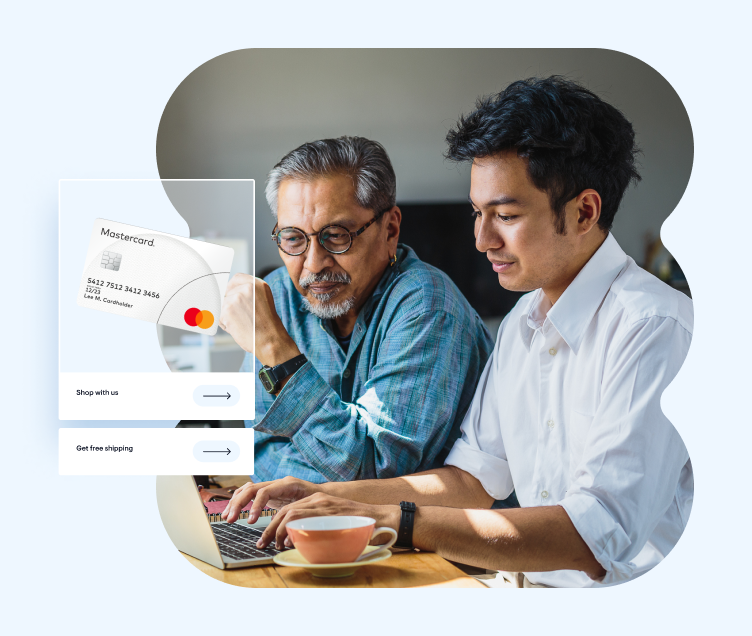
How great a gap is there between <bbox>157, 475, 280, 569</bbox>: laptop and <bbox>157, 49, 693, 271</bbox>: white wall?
57 centimetres

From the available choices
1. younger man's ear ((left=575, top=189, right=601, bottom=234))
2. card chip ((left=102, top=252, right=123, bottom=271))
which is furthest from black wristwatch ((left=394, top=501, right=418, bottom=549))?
card chip ((left=102, top=252, right=123, bottom=271))

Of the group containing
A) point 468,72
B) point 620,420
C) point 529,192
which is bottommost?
point 620,420

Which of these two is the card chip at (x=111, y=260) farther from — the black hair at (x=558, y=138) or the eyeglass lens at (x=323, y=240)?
the black hair at (x=558, y=138)

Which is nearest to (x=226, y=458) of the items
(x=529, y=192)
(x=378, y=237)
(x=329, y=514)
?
(x=329, y=514)

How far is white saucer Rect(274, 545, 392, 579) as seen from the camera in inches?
64.7

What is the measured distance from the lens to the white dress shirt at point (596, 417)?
1590 millimetres

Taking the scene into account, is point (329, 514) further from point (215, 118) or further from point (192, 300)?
point (215, 118)

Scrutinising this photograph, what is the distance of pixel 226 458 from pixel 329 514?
29 cm

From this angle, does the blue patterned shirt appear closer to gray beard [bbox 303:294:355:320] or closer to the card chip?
gray beard [bbox 303:294:355:320]

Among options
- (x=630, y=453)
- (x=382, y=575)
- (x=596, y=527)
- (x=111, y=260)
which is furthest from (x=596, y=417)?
(x=111, y=260)

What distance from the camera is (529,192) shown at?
1.65 meters

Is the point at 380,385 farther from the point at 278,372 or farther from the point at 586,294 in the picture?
the point at 586,294

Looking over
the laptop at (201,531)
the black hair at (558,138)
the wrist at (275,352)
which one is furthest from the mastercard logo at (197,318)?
the black hair at (558,138)

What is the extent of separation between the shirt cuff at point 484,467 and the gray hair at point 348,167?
596mm
